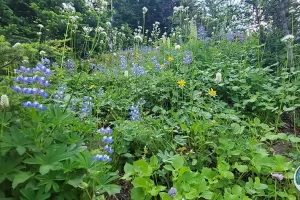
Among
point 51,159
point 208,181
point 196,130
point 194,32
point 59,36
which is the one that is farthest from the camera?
point 59,36

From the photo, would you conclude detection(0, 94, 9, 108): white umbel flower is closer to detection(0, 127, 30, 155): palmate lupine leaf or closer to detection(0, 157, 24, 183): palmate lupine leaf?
detection(0, 127, 30, 155): palmate lupine leaf

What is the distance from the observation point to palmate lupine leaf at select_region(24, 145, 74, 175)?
114cm

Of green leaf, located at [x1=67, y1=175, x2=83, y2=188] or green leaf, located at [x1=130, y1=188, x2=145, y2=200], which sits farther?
green leaf, located at [x1=130, y1=188, x2=145, y2=200]

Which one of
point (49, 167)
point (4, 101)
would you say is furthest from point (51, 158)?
point (4, 101)

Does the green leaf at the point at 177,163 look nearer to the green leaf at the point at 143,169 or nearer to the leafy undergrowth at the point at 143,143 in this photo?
the leafy undergrowth at the point at 143,143

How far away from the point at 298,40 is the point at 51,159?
3.45 meters

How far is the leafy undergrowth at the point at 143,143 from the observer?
1198 millimetres

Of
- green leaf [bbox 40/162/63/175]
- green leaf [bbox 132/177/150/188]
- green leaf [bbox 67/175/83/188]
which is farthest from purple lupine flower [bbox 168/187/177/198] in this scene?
green leaf [bbox 40/162/63/175]

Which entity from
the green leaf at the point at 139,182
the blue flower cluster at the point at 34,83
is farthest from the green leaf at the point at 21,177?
the green leaf at the point at 139,182

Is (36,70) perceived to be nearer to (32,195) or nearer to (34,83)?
(34,83)

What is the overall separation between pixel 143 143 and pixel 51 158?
755 mm

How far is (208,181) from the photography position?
1.52 metres

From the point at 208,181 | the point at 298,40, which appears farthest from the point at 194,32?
the point at 208,181

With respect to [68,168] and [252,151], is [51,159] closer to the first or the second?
[68,168]
